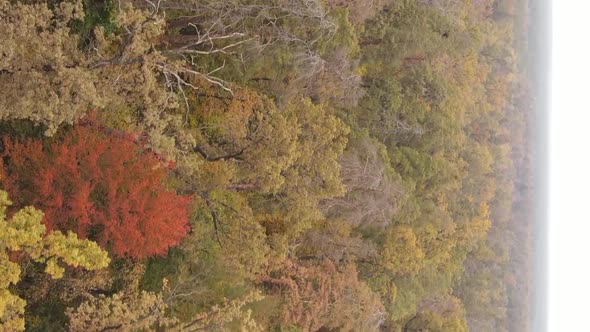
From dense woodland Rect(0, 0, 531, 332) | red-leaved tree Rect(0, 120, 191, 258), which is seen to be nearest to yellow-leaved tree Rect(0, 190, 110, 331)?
dense woodland Rect(0, 0, 531, 332)

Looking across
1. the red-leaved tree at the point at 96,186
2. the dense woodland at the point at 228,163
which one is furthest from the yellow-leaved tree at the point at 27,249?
the red-leaved tree at the point at 96,186

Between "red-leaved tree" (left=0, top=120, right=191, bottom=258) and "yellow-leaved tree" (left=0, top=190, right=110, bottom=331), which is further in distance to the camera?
"red-leaved tree" (left=0, top=120, right=191, bottom=258)

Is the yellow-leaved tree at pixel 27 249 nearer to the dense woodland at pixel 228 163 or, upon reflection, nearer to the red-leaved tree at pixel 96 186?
the dense woodland at pixel 228 163

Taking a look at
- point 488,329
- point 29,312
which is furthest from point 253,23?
point 488,329

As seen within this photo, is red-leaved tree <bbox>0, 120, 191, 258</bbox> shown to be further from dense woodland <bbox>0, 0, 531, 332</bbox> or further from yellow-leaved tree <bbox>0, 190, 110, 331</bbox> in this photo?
yellow-leaved tree <bbox>0, 190, 110, 331</bbox>

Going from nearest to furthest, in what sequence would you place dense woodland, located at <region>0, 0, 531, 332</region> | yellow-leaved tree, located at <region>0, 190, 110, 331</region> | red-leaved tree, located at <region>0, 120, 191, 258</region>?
yellow-leaved tree, located at <region>0, 190, 110, 331</region>
dense woodland, located at <region>0, 0, 531, 332</region>
red-leaved tree, located at <region>0, 120, 191, 258</region>

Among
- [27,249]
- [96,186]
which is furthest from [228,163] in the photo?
[27,249]
